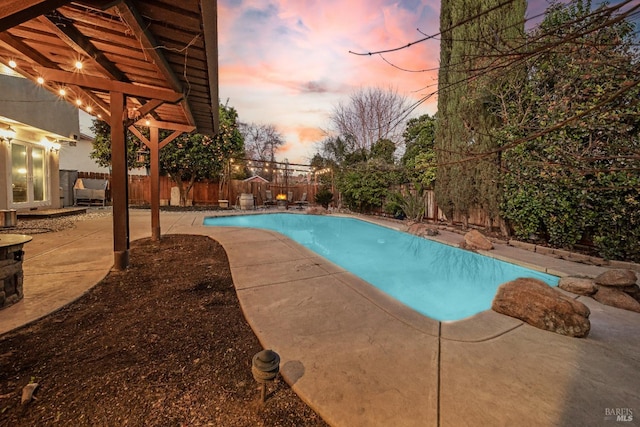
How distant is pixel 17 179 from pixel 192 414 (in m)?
10.8

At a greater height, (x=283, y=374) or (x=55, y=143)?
(x=55, y=143)

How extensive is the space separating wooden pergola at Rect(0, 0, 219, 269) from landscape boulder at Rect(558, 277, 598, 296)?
4.81 meters

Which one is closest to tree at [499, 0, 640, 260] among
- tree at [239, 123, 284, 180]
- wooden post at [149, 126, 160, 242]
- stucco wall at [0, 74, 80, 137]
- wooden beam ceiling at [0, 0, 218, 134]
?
wooden beam ceiling at [0, 0, 218, 134]

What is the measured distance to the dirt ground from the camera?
4.50ft

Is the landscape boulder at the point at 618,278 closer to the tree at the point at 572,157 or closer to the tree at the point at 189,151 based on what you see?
the tree at the point at 572,157

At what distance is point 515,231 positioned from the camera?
20.0 ft

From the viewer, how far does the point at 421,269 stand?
17.7 ft

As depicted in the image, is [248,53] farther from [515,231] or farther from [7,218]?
[515,231]

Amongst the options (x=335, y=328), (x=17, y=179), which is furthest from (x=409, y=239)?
(x=17, y=179)

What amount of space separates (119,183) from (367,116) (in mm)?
15714

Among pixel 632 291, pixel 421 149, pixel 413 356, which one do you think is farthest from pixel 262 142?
pixel 413 356

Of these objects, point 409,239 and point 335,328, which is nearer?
point 335,328

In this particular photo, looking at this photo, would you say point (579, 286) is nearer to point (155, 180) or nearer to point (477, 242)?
point (477, 242)

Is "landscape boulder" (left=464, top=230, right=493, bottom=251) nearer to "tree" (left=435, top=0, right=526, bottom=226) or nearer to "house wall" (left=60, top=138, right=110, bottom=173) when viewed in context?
"tree" (left=435, top=0, right=526, bottom=226)
